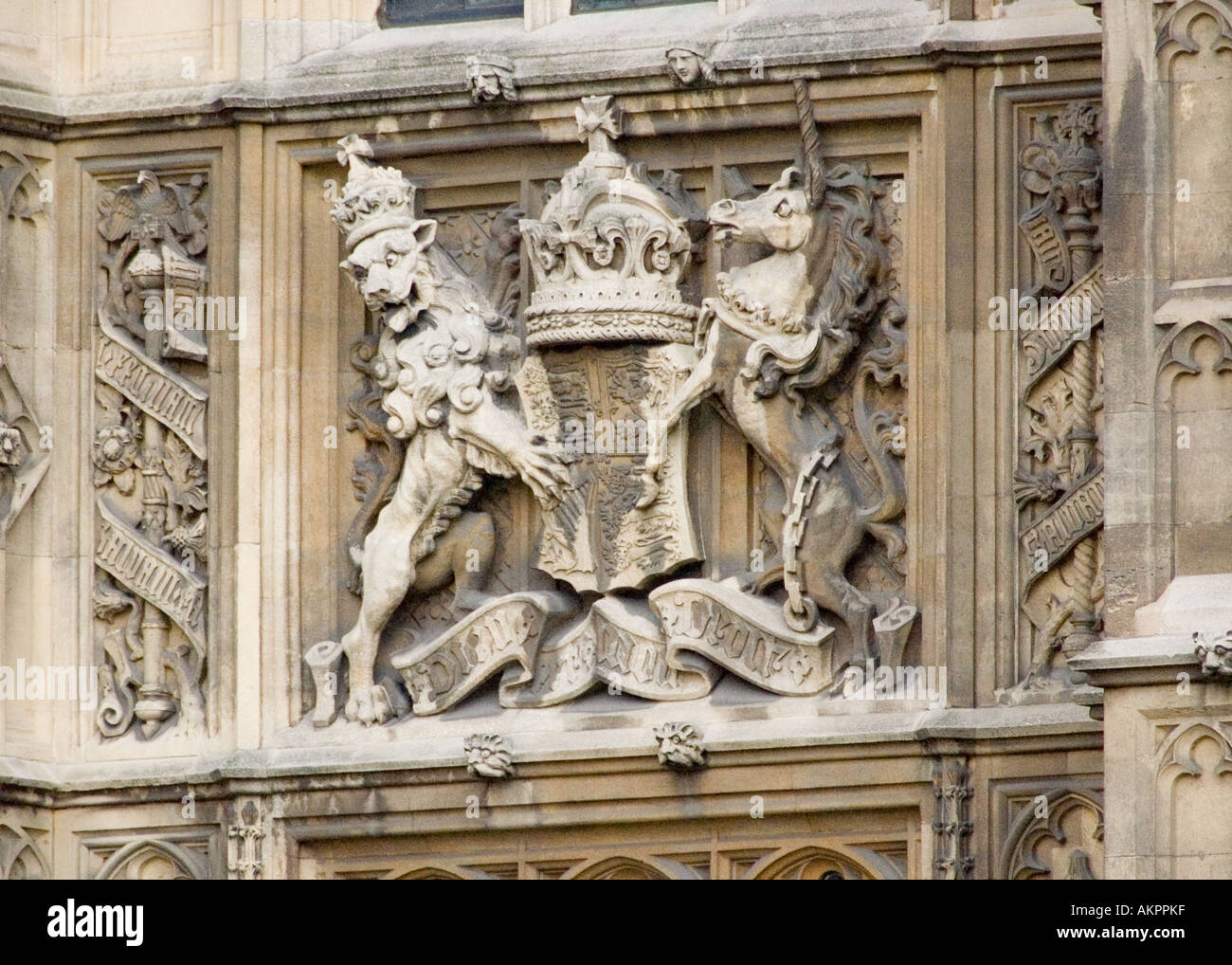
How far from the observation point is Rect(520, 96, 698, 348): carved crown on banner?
2083 centimetres

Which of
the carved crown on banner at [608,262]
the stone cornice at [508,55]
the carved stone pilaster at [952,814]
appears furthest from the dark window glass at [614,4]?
the carved stone pilaster at [952,814]

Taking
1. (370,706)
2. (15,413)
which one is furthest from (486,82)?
(370,706)

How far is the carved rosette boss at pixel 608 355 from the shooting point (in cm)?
2086

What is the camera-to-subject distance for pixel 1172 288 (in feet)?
61.8

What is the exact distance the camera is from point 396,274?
21.2 metres

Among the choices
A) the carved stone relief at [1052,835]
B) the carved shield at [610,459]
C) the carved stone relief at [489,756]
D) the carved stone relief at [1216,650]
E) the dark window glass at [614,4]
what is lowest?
the carved stone relief at [1052,835]

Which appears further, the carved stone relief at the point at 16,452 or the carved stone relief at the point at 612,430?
the carved stone relief at the point at 16,452

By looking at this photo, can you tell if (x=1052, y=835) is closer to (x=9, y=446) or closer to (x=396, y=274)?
(x=396, y=274)

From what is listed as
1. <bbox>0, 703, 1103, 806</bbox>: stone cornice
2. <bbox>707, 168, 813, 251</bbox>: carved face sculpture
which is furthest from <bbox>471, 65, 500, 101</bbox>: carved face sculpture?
<bbox>0, 703, 1103, 806</bbox>: stone cornice

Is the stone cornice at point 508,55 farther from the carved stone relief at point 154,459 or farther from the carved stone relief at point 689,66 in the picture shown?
the carved stone relief at point 154,459

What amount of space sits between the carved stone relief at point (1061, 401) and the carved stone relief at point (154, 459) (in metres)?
3.36

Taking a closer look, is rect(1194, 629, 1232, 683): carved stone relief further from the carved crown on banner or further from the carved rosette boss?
the carved crown on banner

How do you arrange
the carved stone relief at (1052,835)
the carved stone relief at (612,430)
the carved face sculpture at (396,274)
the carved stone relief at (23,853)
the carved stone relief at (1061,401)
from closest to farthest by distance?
the carved stone relief at (1052,835)
the carved stone relief at (1061,401)
the carved stone relief at (612,430)
the carved face sculpture at (396,274)
the carved stone relief at (23,853)

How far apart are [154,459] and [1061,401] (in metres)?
3.86
